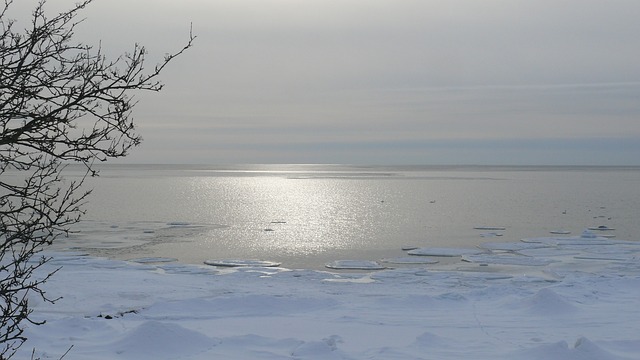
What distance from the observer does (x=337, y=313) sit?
1397 cm

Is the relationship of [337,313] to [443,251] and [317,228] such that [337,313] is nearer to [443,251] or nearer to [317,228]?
[443,251]

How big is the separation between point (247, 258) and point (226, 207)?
1355 inches

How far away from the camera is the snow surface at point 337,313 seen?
35.3ft

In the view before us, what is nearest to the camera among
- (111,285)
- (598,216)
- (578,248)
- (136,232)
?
(111,285)

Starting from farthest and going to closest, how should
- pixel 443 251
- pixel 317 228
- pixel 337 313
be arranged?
pixel 317 228, pixel 443 251, pixel 337 313

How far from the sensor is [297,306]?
577 inches

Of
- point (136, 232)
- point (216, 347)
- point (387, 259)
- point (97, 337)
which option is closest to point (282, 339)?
point (216, 347)

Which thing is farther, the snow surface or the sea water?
the sea water

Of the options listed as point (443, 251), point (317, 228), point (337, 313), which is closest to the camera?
point (337, 313)

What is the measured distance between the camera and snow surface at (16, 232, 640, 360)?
10.8m

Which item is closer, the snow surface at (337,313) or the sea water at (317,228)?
the snow surface at (337,313)

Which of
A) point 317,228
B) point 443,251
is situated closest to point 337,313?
point 443,251

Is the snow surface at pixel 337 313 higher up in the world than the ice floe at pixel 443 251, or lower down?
higher up

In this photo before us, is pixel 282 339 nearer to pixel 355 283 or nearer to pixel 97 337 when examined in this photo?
pixel 97 337
